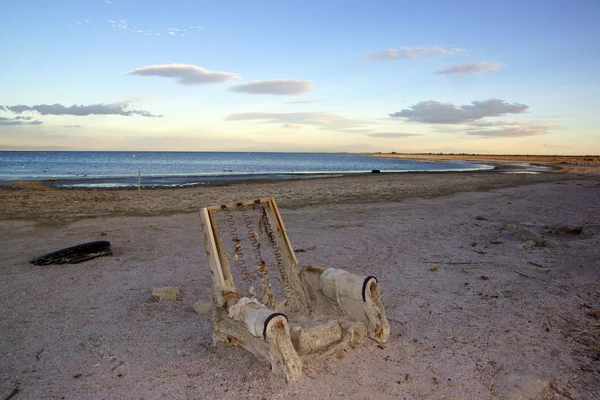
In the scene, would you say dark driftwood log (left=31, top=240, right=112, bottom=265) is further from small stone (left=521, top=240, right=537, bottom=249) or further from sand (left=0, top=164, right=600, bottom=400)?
small stone (left=521, top=240, right=537, bottom=249)

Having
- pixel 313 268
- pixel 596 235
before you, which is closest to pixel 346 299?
pixel 313 268

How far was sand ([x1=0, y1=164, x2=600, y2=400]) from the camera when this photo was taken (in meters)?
3.85

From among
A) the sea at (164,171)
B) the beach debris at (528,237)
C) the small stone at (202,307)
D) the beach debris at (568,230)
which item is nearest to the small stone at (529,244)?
the beach debris at (528,237)

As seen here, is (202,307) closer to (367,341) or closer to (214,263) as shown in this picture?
(214,263)

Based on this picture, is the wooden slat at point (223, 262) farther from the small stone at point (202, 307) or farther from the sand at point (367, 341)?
the small stone at point (202, 307)

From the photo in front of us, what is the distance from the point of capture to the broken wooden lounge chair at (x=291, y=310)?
3.79m

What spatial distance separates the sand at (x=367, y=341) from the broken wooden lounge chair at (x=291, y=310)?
179 mm

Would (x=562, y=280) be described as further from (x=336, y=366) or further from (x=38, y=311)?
(x=38, y=311)

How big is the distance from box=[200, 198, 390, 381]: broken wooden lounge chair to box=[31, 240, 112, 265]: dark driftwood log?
469cm

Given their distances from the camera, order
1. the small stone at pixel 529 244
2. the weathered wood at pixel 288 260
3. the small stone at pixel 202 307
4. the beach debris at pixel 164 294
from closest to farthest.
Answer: the weathered wood at pixel 288 260 → the small stone at pixel 202 307 → the beach debris at pixel 164 294 → the small stone at pixel 529 244

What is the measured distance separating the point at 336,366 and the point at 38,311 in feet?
14.3

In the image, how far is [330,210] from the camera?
15289 millimetres

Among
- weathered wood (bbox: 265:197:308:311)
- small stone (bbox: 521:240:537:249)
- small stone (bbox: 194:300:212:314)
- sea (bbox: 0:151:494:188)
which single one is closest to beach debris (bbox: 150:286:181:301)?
small stone (bbox: 194:300:212:314)

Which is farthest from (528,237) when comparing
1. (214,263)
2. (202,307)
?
(214,263)
